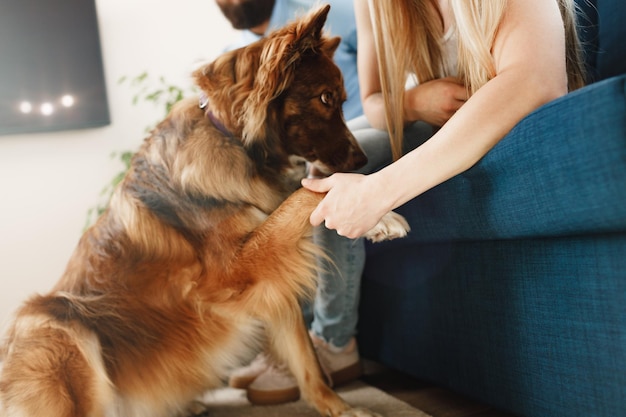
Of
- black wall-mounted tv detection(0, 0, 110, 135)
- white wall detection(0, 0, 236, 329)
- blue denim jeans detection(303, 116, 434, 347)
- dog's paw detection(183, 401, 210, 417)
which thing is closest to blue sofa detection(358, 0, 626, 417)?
blue denim jeans detection(303, 116, 434, 347)

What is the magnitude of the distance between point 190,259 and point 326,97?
57 cm

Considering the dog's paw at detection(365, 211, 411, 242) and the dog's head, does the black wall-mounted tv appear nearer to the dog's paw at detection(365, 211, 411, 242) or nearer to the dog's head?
the dog's head

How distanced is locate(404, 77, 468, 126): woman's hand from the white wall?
1609mm

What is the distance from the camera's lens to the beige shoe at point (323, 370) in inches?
63.0

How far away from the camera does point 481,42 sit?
1176 mm

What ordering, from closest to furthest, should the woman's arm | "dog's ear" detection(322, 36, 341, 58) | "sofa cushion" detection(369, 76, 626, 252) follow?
"sofa cushion" detection(369, 76, 626, 252) < the woman's arm < "dog's ear" detection(322, 36, 341, 58)

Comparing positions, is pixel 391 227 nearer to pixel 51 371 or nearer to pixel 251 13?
pixel 51 371

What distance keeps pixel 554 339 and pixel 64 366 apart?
1112 mm

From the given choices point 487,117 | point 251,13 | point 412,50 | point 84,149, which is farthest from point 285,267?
point 84,149

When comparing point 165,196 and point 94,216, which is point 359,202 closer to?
point 165,196

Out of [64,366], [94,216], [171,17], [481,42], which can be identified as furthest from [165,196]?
[171,17]

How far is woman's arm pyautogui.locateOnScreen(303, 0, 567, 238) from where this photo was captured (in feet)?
3.48

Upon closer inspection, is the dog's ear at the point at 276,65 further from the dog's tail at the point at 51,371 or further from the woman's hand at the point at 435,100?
the dog's tail at the point at 51,371

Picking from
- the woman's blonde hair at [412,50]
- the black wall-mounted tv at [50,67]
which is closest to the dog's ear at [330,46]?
the woman's blonde hair at [412,50]
